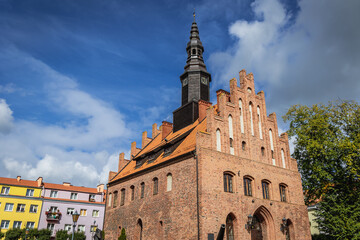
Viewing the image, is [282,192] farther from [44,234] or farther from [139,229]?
[44,234]

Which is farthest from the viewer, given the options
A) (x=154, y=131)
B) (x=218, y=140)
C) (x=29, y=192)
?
(x=29, y=192)

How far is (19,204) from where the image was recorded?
43.0 metres

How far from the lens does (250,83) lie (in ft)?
85.1

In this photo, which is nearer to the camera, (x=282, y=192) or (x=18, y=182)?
(x=282, y=192)

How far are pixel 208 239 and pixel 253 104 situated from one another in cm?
1207

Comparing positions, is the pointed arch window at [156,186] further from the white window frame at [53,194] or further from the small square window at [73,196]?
the white window frame at [53,194]

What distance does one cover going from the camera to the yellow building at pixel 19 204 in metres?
41.6

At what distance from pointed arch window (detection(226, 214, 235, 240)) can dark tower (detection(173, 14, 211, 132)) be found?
10.9 metres

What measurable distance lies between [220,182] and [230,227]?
308cm

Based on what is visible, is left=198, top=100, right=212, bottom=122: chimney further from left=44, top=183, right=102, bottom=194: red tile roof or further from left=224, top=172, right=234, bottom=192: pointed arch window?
left=44, top=183, right=102, bottom=194: red tile roof

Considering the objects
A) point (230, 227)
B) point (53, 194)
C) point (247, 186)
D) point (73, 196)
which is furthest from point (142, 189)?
A: point (53, 194)

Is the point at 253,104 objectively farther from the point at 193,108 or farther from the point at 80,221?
the point at 80,221

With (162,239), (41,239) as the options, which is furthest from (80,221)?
(162,239)

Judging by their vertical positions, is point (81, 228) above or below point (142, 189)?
below
